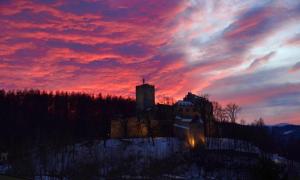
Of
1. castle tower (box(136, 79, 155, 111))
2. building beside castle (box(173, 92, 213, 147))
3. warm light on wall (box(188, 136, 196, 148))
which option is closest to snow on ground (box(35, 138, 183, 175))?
warm light on wall (box(188, 136, 196, 148))

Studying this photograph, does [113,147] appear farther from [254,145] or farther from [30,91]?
[30,91]

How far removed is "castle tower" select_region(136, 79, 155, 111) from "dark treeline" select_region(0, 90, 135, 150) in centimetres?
386

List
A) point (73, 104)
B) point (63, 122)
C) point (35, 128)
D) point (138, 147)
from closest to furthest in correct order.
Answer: point (138, 147) < point (35, 128) < point (63, 122) < point (73, 104)

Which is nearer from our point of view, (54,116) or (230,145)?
(230,145)

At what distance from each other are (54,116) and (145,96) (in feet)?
114

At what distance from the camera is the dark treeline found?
104625 millimetres

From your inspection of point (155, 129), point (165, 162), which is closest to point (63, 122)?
point (155, 129)

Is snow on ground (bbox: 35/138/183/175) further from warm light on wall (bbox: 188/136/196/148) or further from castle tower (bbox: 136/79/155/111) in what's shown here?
castle tower (bbox: 136/79/155/111)

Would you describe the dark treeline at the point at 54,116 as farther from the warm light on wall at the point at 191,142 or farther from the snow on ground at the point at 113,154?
the warm light on wall at the point at 191,142

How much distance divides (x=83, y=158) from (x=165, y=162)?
55.6ft

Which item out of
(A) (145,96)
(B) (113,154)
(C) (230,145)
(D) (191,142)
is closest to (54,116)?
(A) (145,96)

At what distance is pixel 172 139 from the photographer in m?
89.1

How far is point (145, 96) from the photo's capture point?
104562 millimetres

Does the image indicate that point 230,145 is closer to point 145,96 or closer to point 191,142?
point 191,142
